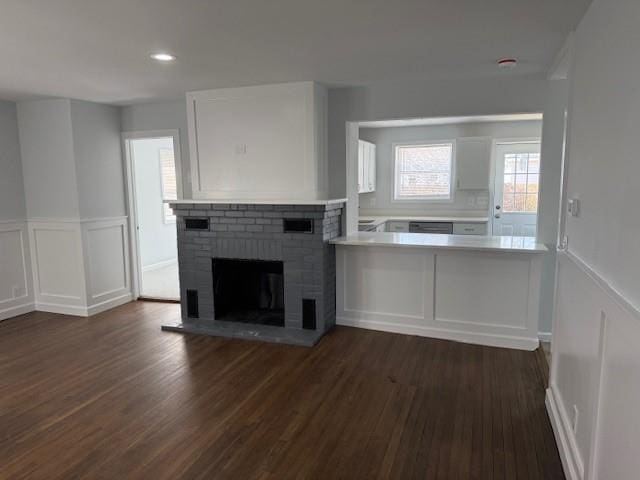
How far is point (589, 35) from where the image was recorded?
2.23m

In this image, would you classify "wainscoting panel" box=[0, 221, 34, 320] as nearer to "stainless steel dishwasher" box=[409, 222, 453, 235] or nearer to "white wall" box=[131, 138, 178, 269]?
"white wall" box=[131, 138, 178, 269]

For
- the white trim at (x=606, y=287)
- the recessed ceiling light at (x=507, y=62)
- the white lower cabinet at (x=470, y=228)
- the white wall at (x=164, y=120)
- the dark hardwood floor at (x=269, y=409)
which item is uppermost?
Answer: the recessed ceiling light at (x=507, y=62)

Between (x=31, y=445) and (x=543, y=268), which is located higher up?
(x=543, y=268)

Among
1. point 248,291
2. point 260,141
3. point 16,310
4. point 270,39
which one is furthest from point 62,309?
point 270,39

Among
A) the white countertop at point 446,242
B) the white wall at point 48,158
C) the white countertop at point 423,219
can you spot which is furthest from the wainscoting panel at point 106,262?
the white countertop at point 423,219

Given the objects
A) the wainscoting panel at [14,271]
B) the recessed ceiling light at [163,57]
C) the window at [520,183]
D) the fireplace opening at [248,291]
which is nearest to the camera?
the recessed ceiling light at [163,57]

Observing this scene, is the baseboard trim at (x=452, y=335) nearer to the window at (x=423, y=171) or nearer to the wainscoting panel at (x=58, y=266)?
the wainscoting panel at (x=58, y=266)

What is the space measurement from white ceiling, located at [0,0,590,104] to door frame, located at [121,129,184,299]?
1084mm

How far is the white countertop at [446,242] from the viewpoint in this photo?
376 centimetres

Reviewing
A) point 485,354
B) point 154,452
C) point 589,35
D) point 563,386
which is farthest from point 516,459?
point 589,35

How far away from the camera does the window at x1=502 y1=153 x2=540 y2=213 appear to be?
6.43 m

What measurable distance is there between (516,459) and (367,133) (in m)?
5.59

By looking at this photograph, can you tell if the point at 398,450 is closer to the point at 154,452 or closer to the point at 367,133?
the point at 154,452

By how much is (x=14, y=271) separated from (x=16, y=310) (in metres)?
0.45
